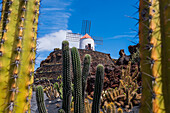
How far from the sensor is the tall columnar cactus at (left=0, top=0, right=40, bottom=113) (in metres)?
2.49

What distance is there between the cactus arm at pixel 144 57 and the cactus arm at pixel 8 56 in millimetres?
1625

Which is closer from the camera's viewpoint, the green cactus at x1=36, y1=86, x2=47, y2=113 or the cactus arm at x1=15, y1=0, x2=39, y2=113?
the cactus arm at x1=15, y1=0, x2=39, y2=113

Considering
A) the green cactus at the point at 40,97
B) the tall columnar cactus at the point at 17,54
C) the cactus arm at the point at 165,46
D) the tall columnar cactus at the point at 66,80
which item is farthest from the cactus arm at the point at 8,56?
the cactus arm at the point at 165,46

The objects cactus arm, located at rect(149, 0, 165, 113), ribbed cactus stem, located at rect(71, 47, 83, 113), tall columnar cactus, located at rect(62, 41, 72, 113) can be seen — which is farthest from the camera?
ribbed cactus stem, located at rect(71, 47, 83, 113)

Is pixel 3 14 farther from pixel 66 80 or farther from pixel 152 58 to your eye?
pixel 152 58

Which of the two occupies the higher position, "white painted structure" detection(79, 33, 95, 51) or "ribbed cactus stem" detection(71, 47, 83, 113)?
"white painted structure" detection(79, 33, 95, 51)

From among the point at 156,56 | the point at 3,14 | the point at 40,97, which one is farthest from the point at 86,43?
the point at 156,56

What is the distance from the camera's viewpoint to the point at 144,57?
78.2 inches

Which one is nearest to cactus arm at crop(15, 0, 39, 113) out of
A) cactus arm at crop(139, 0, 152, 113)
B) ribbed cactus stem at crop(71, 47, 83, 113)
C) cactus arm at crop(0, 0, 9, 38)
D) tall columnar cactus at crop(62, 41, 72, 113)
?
cactus arm at crop(0, 0, 9, 38)

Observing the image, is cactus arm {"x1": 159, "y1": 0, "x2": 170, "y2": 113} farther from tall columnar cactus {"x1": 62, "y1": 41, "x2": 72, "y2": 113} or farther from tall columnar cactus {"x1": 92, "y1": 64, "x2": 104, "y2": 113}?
tall columnar cactus {"x1": 62, "y1": 41, "x2": 72, "y2": 113}

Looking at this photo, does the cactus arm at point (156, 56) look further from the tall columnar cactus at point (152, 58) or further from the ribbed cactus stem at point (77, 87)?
the ribbed cactus stem at point (77, 87)

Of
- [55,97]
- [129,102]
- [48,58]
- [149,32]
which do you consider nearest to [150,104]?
[149,32]

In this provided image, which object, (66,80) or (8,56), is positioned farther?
(66,80)

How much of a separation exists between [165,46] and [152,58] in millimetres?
194
